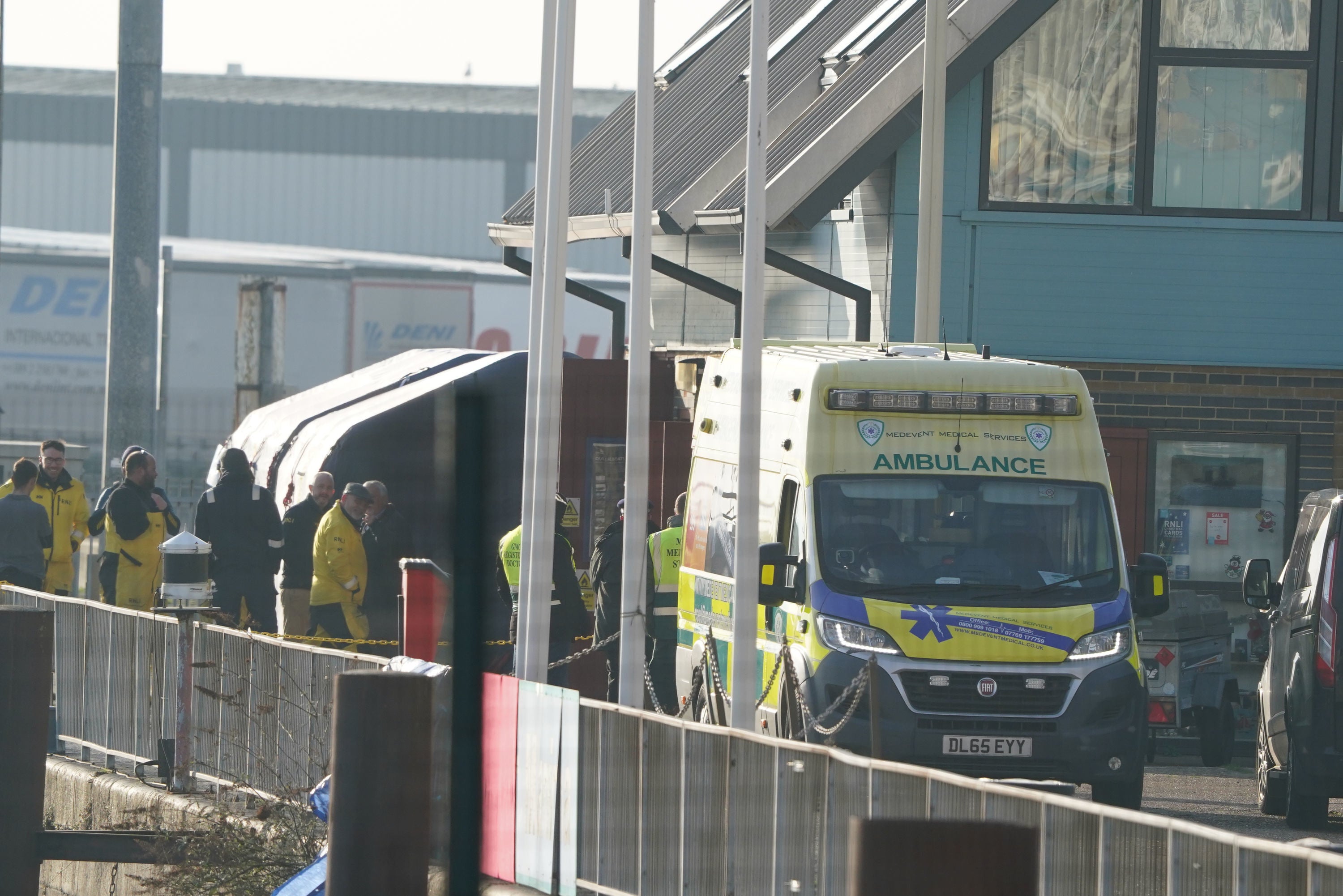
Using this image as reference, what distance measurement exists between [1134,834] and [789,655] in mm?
6339

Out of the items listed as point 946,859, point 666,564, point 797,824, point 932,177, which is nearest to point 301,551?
point 666,564

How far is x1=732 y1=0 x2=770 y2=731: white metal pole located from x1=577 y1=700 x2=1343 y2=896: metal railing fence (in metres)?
2.37

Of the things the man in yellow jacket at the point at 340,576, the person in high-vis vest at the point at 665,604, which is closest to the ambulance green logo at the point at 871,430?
the person in high-vis vest at the point at 665,604

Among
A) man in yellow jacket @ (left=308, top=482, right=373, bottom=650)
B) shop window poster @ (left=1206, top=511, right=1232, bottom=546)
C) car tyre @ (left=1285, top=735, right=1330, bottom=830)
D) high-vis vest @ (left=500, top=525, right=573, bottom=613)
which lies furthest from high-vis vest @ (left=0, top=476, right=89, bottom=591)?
car tyre @ (left=1285, top=735, right=1330, bottom=830)

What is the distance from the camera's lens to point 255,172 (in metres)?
84.0

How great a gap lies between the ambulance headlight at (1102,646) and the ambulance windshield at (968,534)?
0.22m

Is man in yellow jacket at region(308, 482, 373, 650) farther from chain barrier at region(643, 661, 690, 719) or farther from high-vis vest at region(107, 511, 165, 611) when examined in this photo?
chain barrier at region(643, 661, 690, 719)

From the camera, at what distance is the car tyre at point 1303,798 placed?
480 inches

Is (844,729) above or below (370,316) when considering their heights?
below

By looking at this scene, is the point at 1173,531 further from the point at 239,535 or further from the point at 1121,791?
the point at 239,535

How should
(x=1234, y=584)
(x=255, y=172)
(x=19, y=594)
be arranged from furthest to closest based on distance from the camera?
(x=255, y=172), (x=1234, y=584), (x=19, y=594)

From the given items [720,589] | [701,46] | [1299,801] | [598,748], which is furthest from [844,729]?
[701,46]

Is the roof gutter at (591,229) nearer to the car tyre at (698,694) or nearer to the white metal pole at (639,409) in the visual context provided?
the white metal pole at (639,409)

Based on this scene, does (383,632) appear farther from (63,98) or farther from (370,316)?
(63,98)
